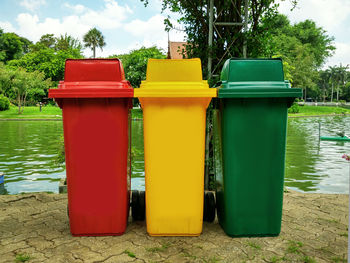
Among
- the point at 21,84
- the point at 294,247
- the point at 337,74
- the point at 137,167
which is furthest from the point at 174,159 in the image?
the point at 337,74

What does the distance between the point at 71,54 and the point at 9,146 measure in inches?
1491

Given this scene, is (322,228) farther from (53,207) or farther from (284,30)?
(284,30)

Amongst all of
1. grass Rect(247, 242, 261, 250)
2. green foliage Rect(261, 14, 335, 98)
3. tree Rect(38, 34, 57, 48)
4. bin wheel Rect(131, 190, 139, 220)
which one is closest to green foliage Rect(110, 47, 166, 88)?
green foliage Rect(261, 14, 335, 98)

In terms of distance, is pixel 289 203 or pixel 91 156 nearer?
pixel 91 156

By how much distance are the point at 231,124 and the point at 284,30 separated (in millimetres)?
52309

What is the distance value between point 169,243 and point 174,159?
76cm

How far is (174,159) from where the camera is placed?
2824 millimetres

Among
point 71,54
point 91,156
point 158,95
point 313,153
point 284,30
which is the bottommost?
point 313,153

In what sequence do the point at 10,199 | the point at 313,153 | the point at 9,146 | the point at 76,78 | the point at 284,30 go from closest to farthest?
the point at 76,78
the point at 10,199
the point at 313,153
the point at 9,146
the point at 284,30

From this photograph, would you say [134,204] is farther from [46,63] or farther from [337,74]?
[337,74]

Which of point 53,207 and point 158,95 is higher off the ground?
point 158,95

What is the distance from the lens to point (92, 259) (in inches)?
96.5

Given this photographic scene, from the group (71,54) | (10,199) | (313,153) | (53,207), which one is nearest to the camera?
(53,207)

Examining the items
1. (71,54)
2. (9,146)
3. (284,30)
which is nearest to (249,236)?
(9,146)
